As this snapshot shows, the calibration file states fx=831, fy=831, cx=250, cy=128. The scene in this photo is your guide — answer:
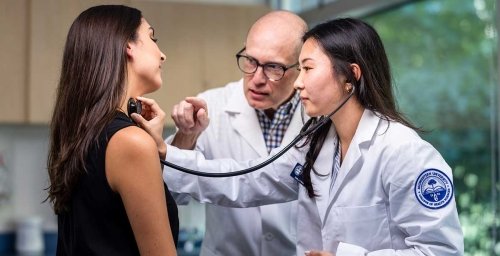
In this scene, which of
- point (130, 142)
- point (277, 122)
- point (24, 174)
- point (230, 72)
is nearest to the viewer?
point (130, 142)

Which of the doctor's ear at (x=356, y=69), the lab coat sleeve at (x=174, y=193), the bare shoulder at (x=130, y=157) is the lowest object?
the lab coat sleeve at (x=174, y=193)

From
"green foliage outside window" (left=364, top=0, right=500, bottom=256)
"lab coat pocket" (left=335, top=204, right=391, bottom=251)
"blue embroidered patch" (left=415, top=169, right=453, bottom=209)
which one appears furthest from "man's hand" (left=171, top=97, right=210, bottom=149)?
"green foliage outside window" (left=364, top=0, right=500, bottom=256)

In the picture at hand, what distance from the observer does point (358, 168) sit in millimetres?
1771

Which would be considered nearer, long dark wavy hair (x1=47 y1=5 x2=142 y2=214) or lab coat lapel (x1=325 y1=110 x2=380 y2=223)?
long dark wavy hair (x1=47 y1=5 x2=142 y2=214)

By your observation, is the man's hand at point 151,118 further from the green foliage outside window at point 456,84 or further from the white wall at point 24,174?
the white wall at point 24,174

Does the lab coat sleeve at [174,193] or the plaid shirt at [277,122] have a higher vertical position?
the plaid shirt at [277,122]

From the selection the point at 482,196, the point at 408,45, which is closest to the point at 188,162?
the point at 482,196

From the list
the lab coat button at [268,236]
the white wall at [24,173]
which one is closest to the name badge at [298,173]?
the lab coat button at [268,236]

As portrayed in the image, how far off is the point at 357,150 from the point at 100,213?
22.7 inches

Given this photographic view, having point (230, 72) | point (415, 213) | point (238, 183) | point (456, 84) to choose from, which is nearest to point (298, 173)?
point (238, 183)

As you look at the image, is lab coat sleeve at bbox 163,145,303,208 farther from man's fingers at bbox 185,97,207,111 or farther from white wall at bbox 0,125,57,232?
white wall at bbox 0,125,57,232

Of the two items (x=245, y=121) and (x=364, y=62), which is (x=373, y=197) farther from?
(x=245, y=121)

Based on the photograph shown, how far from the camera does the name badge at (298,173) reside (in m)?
1.91

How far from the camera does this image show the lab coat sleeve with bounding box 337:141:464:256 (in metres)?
1.62
